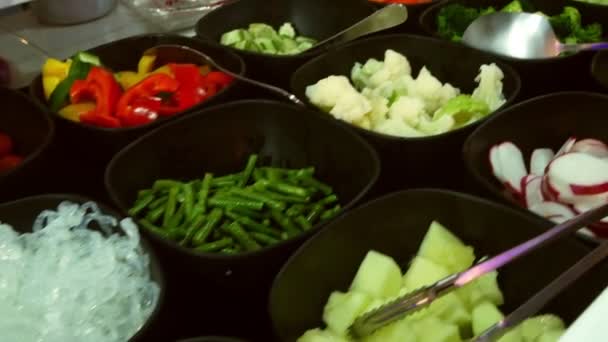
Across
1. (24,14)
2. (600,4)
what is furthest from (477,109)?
(24,14)

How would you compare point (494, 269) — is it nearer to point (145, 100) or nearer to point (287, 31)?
point (145, 100)

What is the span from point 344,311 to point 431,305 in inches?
3.6

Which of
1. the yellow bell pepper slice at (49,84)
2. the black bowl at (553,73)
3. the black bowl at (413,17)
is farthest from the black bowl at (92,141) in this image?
the black bowl at (553,73)

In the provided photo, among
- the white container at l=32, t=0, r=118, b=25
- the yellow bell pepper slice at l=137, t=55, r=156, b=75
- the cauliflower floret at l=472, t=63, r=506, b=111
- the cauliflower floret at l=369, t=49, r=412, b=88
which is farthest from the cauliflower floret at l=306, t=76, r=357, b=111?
the white container at l=32, t=0, r=118, b=25

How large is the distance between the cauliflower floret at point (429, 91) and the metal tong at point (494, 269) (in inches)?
18.6

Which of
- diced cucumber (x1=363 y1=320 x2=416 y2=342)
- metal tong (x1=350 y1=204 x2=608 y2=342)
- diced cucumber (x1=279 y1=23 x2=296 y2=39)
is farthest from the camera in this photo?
diced cucumber (x1=279 y1=23 x2=296 y2=39)

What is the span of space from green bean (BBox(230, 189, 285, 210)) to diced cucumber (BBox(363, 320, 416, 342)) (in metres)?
0.26

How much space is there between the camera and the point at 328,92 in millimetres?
1035

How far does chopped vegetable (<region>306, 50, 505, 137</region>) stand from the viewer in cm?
103

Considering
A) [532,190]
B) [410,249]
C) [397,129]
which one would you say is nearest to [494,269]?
[410,249]

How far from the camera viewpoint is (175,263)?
0.76m

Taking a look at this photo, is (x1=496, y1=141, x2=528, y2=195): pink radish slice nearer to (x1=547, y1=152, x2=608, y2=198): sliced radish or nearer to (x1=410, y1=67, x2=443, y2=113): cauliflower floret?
(x1=547, y1=152, x2=608, y2=198): sliced radish

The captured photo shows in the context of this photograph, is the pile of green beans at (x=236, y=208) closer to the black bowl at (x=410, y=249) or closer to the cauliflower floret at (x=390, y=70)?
the black bowl at (x=410, y=249)

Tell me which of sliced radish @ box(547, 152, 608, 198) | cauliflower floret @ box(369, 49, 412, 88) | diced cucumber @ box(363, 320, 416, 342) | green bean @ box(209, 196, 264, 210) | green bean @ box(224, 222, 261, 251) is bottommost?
green bean @ box(224, 222, 261, 251)
